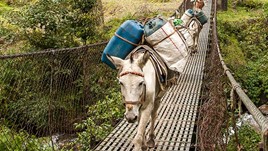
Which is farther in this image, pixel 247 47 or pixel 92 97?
pixel 247 47

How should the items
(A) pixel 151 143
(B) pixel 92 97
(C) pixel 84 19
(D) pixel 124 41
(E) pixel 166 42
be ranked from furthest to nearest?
(C) pixel 84 19
(B) pixel 92 97
(A) pixel 151 143
(E) pixel 166 42
(D) pixel 124 41

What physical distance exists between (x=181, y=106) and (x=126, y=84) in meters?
2.73

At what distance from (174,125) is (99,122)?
1.34m

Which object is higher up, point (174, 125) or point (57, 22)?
point (57, 22)

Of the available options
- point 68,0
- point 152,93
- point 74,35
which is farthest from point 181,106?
point 68,0

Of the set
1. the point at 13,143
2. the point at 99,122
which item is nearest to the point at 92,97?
the point at 99,122

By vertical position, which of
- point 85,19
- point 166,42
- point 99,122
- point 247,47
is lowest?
point 247,47

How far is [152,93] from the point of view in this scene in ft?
11.2

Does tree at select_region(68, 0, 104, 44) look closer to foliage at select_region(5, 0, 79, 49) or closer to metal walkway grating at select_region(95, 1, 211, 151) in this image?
foliage at select_region(5, 0, 79, 49)

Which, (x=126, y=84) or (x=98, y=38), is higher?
(x=126, y=84)

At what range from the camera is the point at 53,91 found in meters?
6.20

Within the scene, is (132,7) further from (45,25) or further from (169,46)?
(169,46)

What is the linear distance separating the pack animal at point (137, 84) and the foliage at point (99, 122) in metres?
1.51

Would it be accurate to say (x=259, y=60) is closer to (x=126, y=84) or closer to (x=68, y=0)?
(x=68, y=0)
